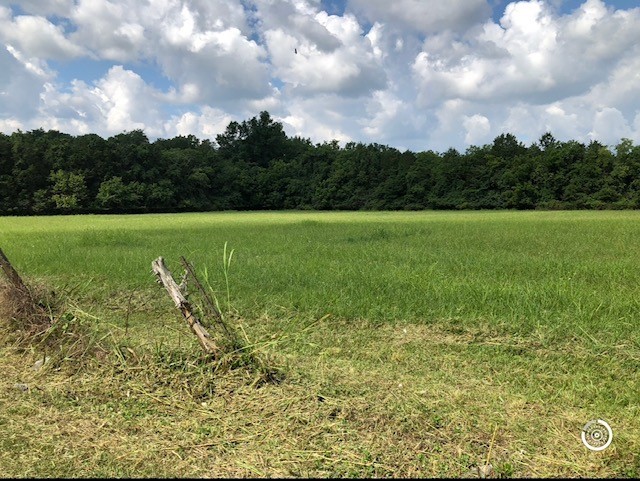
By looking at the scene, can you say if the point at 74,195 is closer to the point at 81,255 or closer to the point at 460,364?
the point at 81,255

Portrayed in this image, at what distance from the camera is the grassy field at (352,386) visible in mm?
3215

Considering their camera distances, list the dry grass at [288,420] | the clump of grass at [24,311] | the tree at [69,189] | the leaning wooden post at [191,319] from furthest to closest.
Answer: the tree at [69,189], the clump of grass at [24,311], the leaning wooden post at [191,319], the dry grass at [288,420]

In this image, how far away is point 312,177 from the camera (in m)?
82.1

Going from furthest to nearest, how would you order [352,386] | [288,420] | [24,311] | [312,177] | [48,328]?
[312,177], [24,311], [48,328], [352,386], [288,420]

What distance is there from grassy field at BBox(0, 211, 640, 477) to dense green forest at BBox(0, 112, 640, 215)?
56.1 meters

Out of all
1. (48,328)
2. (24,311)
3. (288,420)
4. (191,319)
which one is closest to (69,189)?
(24,311)

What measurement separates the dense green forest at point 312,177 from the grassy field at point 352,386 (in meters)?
56.1

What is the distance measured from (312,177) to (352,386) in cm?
7861

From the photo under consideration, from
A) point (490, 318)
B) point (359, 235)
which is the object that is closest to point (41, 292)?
point (490, 318)

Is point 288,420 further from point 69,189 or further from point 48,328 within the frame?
point 69,189

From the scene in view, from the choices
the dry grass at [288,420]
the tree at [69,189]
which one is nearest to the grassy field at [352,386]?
the dry grass at [288,420]

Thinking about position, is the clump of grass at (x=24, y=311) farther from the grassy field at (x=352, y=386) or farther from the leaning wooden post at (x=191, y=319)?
the leaning wooden post at (x=191, y=319)

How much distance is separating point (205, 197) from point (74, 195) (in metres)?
19.4

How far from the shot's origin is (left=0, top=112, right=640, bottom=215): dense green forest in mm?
58031
